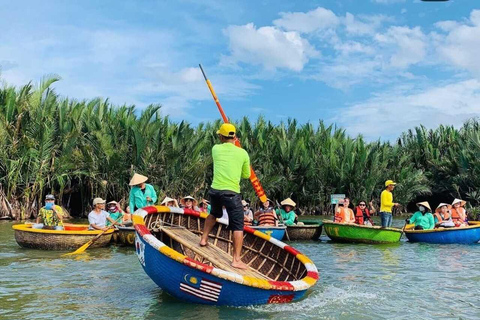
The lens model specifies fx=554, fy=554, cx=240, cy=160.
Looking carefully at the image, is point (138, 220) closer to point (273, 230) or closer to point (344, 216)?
point (273, 230)

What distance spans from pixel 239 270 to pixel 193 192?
46.6 feet

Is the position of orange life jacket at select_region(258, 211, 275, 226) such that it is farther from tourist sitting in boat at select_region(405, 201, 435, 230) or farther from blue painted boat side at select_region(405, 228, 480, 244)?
tourist sitting in boat at select_region(405, 201, 435, 230)

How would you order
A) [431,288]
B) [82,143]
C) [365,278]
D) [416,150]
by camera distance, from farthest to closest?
[416,150] → [82,143] → [365,278] → [431,288]

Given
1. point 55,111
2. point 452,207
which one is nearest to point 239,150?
point 452,207

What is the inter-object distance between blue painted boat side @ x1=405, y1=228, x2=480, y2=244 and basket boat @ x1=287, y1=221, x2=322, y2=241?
8.29ft

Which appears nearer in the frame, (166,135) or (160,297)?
(160,297)

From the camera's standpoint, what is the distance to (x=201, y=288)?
19.9 ft

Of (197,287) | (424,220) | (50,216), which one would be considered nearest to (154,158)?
(50,216)

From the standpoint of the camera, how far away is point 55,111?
20.8m

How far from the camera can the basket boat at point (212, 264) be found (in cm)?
598

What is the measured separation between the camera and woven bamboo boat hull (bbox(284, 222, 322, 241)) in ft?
47.4

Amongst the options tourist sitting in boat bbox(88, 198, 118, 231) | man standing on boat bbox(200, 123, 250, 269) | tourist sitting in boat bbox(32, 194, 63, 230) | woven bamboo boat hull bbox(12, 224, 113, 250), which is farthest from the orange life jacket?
man standing on boat bbox(200, 123, 250, 269)

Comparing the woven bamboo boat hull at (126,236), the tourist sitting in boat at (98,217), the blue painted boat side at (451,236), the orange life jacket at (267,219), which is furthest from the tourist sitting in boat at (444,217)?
the tourist sitting in boat at (98,217)

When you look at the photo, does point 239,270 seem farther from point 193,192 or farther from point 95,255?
point 193,192
